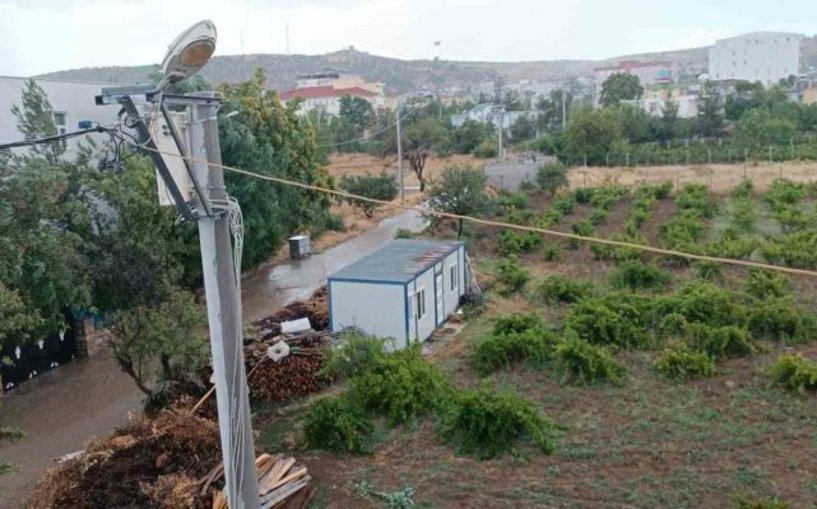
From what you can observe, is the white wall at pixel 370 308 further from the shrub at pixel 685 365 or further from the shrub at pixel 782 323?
the shrub at pixel 782 323

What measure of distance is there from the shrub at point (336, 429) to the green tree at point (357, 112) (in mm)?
59480

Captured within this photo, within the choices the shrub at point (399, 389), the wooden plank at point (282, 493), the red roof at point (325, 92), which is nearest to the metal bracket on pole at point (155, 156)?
the wooden plank at point (282, 493)

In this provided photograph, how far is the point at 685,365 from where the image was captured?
12734mm

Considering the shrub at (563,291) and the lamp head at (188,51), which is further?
the shrub at (563,291)

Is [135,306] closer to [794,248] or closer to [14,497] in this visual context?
[14,497]

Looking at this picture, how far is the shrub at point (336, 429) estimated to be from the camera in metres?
10.5

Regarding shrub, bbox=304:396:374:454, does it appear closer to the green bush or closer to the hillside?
the green bush

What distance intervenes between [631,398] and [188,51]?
865cm

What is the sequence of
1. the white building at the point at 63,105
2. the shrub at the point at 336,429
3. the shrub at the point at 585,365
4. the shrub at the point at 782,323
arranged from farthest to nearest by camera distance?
the white building at the point at 63,105, the shrub at the point at 782,323, the shrub at the point at 585,365, the shrub at the point at 336,429

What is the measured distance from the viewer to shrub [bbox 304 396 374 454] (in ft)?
34.4

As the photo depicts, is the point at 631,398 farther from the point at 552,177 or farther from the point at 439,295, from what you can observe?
the point at 552,177

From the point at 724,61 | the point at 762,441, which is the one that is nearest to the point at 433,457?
the point at 762,441

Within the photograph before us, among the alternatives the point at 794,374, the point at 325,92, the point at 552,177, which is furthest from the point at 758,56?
→ the point at 794,374

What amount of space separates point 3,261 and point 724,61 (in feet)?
435
